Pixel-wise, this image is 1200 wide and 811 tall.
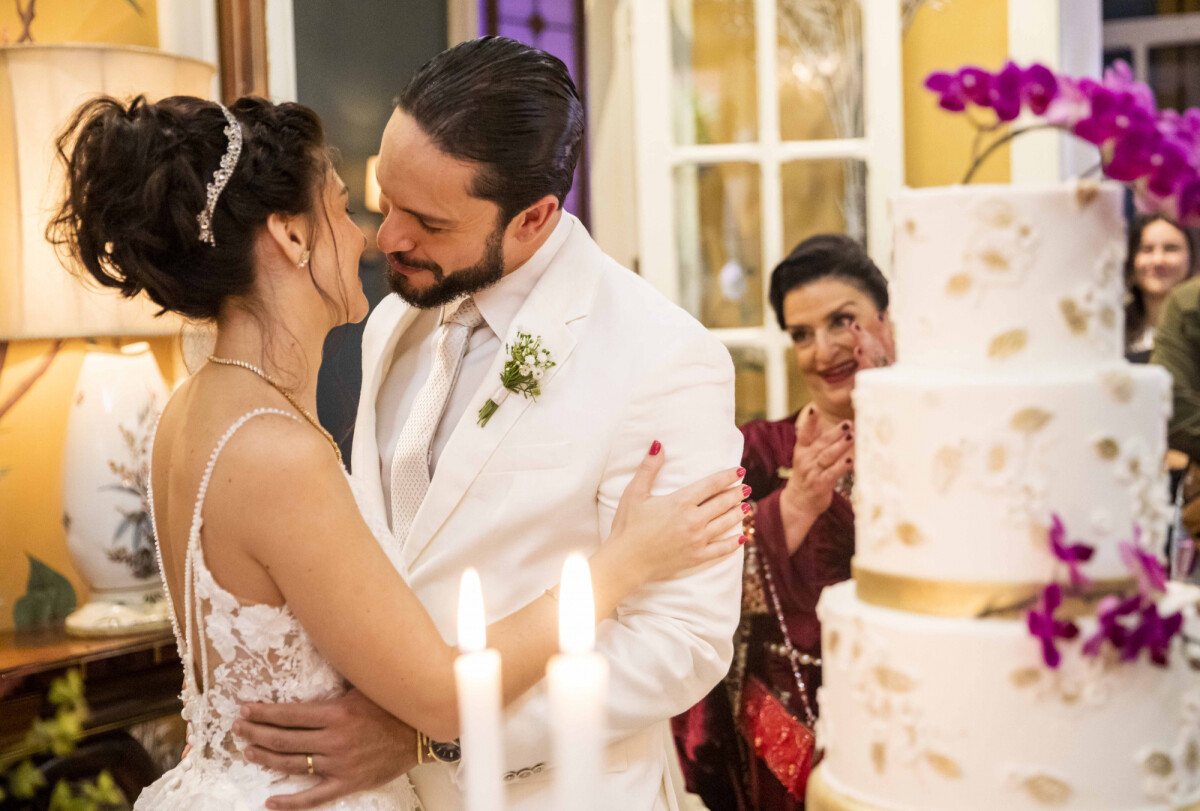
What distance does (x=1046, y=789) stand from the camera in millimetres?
1129

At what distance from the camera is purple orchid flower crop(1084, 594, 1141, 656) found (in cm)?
108

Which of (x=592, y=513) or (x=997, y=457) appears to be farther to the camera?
(x=592, y=513)

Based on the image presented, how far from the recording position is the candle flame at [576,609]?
0.78 metres

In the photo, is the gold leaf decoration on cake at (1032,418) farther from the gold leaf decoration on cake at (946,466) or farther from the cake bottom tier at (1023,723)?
the cake bottom tier at (1023,723)

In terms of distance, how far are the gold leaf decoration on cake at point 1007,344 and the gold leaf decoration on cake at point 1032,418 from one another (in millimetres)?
71

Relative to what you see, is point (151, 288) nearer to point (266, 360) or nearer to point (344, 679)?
point (266, 360)

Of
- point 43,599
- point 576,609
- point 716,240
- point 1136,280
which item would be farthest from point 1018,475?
point 1136,280

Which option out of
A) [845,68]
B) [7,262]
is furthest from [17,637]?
[845,68]

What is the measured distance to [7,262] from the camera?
2477 mm

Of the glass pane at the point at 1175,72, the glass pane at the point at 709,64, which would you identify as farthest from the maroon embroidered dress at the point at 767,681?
the glass pane at the point at 1175,72

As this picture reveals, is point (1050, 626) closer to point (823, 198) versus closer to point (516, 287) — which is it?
point (516, 287)

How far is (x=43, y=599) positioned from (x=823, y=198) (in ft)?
8.33

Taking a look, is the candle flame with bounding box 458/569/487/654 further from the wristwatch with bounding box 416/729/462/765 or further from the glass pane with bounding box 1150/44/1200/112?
the glass pane with bounding box 1150/44/1200/112

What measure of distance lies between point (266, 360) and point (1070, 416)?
1.02 meters
